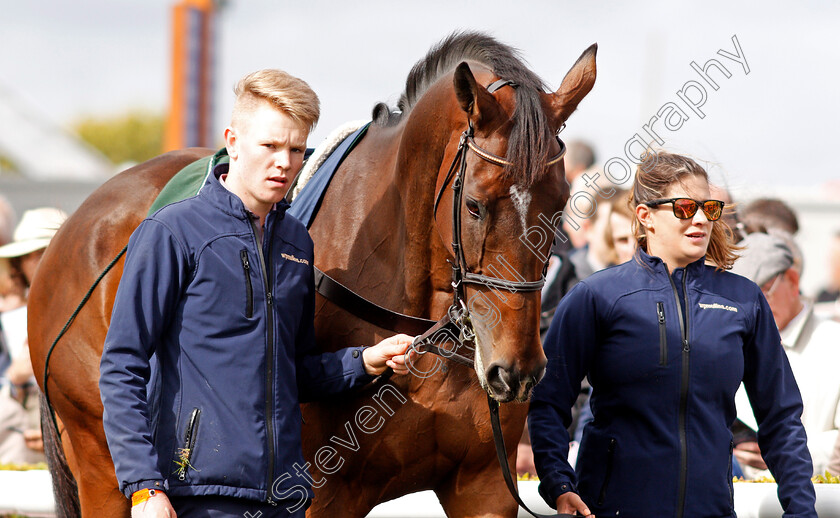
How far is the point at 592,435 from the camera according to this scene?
3086 mm

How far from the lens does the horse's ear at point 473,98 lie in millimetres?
2605

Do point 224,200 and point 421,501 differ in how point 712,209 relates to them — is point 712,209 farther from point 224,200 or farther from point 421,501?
point 421,501

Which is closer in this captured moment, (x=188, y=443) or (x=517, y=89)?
(x=188, y=443)

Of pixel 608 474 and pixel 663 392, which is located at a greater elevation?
pixel 663 392

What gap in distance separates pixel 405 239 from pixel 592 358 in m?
0.76

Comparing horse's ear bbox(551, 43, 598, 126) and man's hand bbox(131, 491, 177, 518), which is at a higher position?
horse's ear bbox(551, 43, 598, 126)

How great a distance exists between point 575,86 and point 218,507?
1.62 m

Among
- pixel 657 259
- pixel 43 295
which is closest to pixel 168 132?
pixel 43 295

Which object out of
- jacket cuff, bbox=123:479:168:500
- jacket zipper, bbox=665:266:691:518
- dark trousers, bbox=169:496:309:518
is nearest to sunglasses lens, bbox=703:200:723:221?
jacket zipper, bbox=665:266:691:518

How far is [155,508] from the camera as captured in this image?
2240 millimetres

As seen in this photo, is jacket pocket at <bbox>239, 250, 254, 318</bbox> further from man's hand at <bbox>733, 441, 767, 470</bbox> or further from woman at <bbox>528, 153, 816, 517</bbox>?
man's hand at <bbox>733, 441, 767, 470</bbox>

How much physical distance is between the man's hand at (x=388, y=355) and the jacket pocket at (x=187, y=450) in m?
0.60

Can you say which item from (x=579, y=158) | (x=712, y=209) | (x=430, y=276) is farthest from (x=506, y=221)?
(x=579, y=158)

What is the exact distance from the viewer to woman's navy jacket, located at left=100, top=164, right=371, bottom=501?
7.70ft
